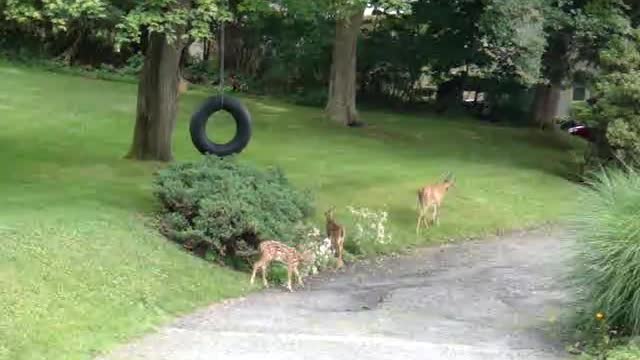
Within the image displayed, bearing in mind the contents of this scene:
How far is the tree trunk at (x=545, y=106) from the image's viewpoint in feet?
104

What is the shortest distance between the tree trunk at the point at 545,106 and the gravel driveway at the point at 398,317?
16.9 meters

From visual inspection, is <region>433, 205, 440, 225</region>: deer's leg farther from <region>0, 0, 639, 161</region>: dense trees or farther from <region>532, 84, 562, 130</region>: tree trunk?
<region>532, 84, 562, 130</region>: tree trunk

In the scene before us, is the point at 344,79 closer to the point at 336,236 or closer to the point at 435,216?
the point at 435,216

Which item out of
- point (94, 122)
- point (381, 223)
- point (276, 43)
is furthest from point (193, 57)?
point (381, 223)

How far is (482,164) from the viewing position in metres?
23.3

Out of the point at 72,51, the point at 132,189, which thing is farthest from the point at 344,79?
the point at 72,51

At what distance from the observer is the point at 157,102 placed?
18.1m

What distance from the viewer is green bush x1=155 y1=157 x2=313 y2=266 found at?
13117 millimetres

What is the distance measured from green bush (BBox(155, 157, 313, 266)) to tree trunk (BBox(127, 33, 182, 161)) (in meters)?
3.71

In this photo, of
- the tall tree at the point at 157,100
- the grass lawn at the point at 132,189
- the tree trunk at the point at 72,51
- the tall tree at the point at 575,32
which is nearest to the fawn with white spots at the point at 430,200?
the grass lawn at the point at 132,189

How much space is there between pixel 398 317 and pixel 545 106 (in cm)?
2205

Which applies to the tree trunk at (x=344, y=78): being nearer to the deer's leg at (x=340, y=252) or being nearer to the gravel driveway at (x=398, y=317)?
the gravel driveway at (x=398, y=317)

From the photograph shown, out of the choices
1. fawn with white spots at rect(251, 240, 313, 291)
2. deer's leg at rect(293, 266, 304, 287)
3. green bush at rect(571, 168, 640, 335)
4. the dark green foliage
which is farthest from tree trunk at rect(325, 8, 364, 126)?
green bush at rect(571, 168, 640, 335)

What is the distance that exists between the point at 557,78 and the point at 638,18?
2826 mm
